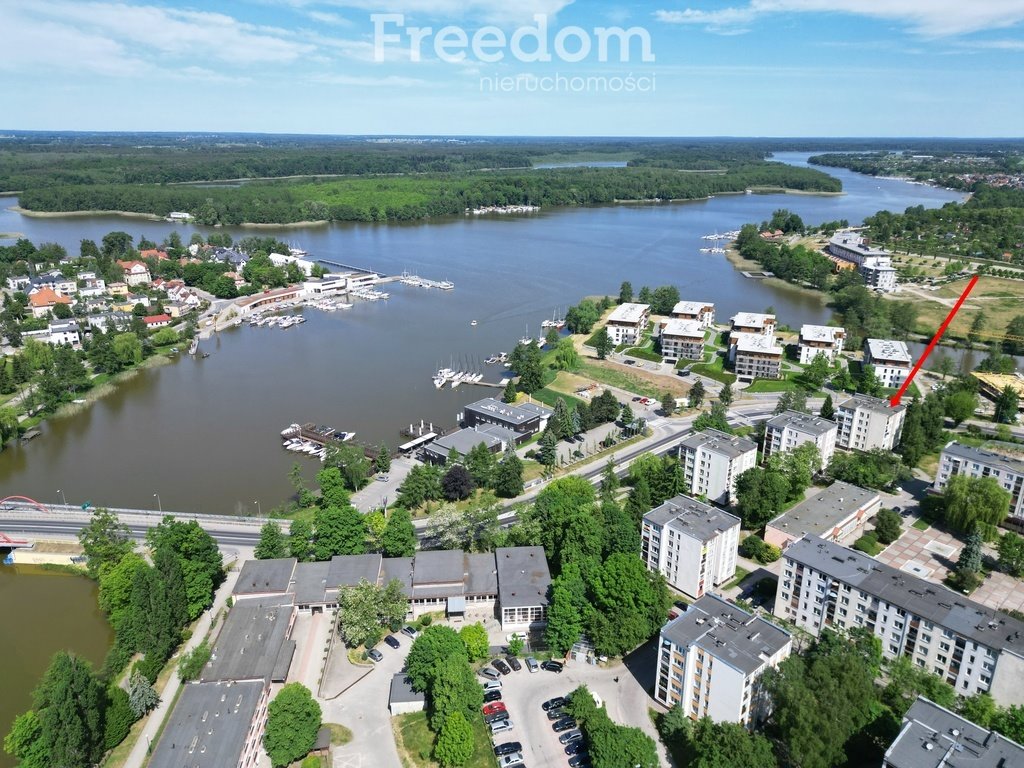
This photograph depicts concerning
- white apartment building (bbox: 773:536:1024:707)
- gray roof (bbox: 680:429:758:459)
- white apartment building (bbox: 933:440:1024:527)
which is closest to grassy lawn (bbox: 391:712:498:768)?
white apartment building (bbox: 773:536:1024:707)

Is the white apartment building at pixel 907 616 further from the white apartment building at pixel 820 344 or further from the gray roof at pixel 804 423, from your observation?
the white apartment building at pixel 820 344

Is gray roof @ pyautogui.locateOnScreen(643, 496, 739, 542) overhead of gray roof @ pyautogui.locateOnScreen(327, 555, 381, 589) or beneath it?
overhead

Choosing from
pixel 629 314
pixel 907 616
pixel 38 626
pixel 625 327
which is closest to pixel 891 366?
pixel 625 327

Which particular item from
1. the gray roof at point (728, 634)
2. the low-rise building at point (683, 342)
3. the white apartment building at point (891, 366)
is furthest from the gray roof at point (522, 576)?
the white apartment building at point (891, 366)

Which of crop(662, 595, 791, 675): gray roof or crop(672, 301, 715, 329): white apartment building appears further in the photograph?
crop(672, 301, 715, 329): white apartment building

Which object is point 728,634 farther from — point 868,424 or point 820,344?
point 820,344

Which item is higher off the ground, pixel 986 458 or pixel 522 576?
pixel 986 458

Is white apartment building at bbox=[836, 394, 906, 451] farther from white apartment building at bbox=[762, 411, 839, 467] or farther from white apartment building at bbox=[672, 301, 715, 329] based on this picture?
white apartment building at bbox=[672, 301, 715, 329]
